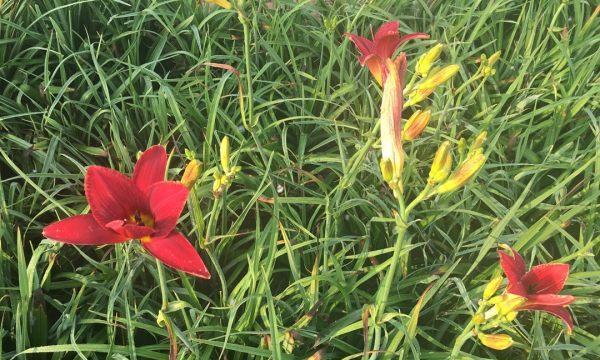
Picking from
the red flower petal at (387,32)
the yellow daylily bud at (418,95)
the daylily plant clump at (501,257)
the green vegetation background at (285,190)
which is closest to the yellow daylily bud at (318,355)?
the green vegetation background at (285,190)

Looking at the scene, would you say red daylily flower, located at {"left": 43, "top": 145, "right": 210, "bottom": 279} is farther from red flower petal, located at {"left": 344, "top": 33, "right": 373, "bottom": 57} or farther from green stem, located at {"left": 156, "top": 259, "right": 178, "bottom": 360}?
red flower petal, located at {"left": 344, "top": 33, "right": 373, "bottom": 57}

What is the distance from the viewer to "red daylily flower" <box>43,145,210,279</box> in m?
0.80

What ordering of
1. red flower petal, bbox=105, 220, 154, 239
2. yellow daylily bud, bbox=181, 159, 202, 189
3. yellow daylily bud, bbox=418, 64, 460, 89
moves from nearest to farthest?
red flower petal, bbox=105, 220, 154, 239, yellow daylily bud, bbox=181, 159, 202, 189, yellow daylily bud, bbox=418, 64, 460, 89

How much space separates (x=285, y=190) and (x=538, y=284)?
24.3 inches

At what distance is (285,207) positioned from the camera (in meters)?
1.33

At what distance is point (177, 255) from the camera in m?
0.80

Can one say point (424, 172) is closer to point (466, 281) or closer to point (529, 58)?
point (466, 281)

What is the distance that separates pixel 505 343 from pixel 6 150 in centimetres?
117

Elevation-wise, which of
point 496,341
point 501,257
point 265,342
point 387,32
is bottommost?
point 265,342

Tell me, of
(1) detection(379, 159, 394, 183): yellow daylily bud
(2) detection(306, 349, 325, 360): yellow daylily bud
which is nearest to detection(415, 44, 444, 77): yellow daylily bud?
(1) detection(379, 159, 394, 183): yellow daylily bud

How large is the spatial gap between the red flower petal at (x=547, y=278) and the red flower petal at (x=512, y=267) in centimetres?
2

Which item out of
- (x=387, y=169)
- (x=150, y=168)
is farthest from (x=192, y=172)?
(x=387, y=169)

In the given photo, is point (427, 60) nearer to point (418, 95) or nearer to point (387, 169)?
point (418, 95)

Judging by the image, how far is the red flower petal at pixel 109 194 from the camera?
0.83 metres
